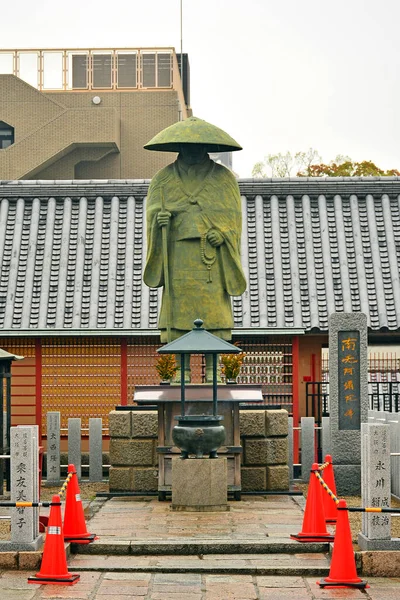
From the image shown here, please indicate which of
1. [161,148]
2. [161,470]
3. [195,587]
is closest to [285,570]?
[195,587]

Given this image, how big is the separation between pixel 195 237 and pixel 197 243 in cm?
11

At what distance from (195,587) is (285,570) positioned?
95cm

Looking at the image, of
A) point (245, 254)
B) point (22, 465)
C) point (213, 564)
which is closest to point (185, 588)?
point (213, 564)

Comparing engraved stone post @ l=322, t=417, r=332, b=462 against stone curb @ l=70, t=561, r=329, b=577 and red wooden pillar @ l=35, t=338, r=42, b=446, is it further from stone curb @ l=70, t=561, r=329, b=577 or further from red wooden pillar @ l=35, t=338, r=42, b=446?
stone curb @ l=70, t=561, r=329, b=577

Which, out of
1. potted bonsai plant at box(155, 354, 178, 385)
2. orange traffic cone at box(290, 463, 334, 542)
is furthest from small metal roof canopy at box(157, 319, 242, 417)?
orange traffic cone at box(290, 463, 334, 542)

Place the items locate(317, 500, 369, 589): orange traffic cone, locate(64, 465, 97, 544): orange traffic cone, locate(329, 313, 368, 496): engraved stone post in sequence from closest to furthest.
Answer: locate(317, 500, 369, 589): orange traffic cone
locate(64, 465, 97, 544): orange traffic cone
locate(329, 313, 368, 496): engraved stone post

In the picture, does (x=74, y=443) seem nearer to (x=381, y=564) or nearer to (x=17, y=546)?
(x=17, y=546)

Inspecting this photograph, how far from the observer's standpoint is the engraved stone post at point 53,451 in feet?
56.2

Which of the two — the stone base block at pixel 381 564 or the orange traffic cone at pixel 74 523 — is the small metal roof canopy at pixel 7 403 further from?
the stone base block at pixel 381 564

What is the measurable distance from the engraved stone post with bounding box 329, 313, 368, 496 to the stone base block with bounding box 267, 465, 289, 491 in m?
0.79

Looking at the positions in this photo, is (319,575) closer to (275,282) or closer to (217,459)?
(217,459)

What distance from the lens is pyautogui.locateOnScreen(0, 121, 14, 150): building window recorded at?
40.0m

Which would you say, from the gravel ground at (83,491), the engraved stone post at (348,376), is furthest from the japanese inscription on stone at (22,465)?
the engraved stone post at (348,376)

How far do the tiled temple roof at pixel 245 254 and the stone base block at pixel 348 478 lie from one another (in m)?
5.08
